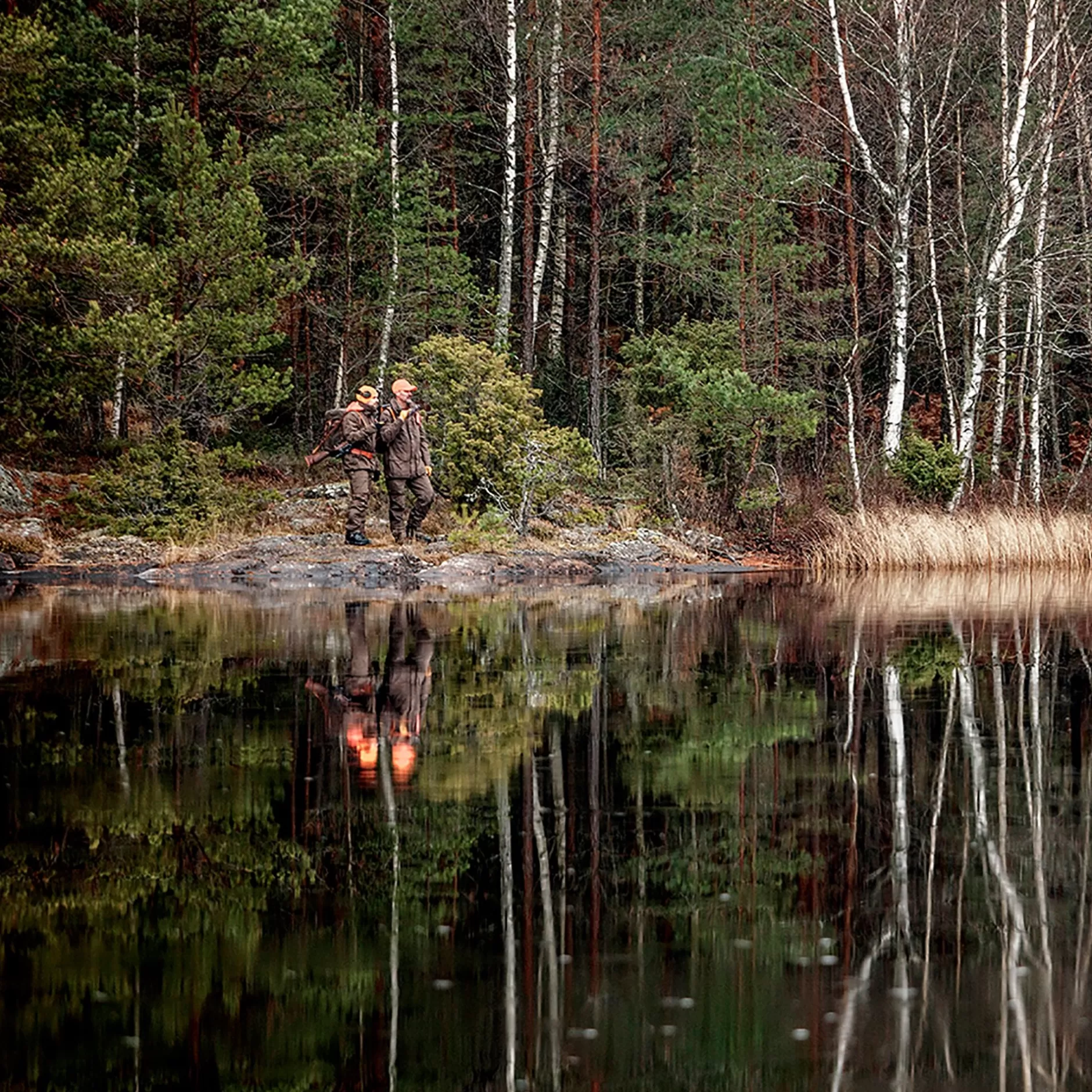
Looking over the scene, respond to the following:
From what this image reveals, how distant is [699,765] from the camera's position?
7879 millimetres

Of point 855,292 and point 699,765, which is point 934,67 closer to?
point 855,292

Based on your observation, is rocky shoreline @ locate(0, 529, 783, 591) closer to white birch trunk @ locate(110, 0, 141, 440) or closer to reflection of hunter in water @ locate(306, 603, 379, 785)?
white birch trunk @ locate(110, 0, 141, 440)

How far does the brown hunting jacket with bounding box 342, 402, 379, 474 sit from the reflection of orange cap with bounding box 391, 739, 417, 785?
16.8 meters

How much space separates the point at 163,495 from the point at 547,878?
73.9ft

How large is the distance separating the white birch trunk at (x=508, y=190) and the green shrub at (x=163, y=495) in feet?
26.7

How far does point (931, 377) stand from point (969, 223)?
17.6 feet

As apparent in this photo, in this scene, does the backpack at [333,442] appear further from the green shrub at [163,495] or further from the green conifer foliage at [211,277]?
the green conifer foliage at [211,277]

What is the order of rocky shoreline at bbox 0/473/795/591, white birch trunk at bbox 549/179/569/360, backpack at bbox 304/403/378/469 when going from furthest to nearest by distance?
white birch trunk at bbox 549/179/569/360
backpack at bbox 304/403/378/469
rocky shoreline at bbox 0/473/795/591

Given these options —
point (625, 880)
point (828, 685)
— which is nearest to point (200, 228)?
point (828, 685)

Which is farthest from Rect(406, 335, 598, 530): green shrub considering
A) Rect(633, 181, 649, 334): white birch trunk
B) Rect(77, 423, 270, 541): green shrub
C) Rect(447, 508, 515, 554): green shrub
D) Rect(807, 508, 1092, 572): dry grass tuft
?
Rect(633, 181, 649, 334): white birch trunk

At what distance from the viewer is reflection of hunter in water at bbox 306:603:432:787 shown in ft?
27.0

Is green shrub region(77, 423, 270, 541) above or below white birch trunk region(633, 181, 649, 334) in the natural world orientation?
below

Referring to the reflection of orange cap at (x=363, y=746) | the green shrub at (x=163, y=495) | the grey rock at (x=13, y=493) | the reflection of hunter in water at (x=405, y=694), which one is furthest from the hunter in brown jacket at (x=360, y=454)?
the reflection of orange cap at (x=363, y=746)

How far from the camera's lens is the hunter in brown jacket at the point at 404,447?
82.4 feet
